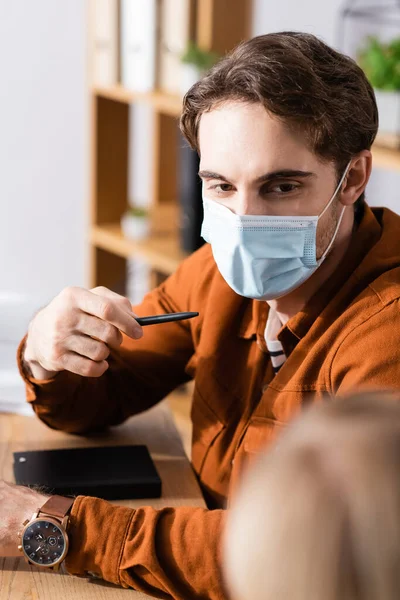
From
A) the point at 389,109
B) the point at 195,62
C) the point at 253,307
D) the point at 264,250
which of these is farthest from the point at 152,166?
the point at 264,250

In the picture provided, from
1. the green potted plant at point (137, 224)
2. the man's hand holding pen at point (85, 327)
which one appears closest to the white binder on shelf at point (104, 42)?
the green potted plant at point (137, 224)

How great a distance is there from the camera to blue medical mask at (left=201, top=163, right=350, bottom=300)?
4.71 ft

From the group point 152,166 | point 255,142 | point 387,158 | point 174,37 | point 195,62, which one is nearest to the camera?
point 255,142

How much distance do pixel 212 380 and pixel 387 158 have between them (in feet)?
3.03

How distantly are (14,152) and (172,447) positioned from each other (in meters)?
2.44

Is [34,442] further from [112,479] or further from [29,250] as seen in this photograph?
[29,250]

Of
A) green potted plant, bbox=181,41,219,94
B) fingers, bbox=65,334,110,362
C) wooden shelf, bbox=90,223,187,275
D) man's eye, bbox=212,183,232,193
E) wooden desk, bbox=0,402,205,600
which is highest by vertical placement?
man's eye, bbox=212,183,232,193

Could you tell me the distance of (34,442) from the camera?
1581 mm

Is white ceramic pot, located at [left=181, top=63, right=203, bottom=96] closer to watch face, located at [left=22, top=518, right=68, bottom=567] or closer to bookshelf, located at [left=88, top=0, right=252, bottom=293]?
bookshelf, located at [left=88, top=0, right=252, bottom=293]

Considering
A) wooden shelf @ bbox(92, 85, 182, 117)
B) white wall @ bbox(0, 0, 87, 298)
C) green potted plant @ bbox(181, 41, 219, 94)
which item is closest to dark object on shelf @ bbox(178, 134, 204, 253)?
wooden shelf @ bbox(92, 85, 182, 117)

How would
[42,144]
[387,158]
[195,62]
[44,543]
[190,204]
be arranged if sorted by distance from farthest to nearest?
[42,144]
[190,204]
[195,62]
[387,158]
[44,543]

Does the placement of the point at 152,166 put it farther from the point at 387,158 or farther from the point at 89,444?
the point at 89,444

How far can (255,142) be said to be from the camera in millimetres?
1378

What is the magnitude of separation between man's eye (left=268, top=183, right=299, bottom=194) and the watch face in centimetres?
60
